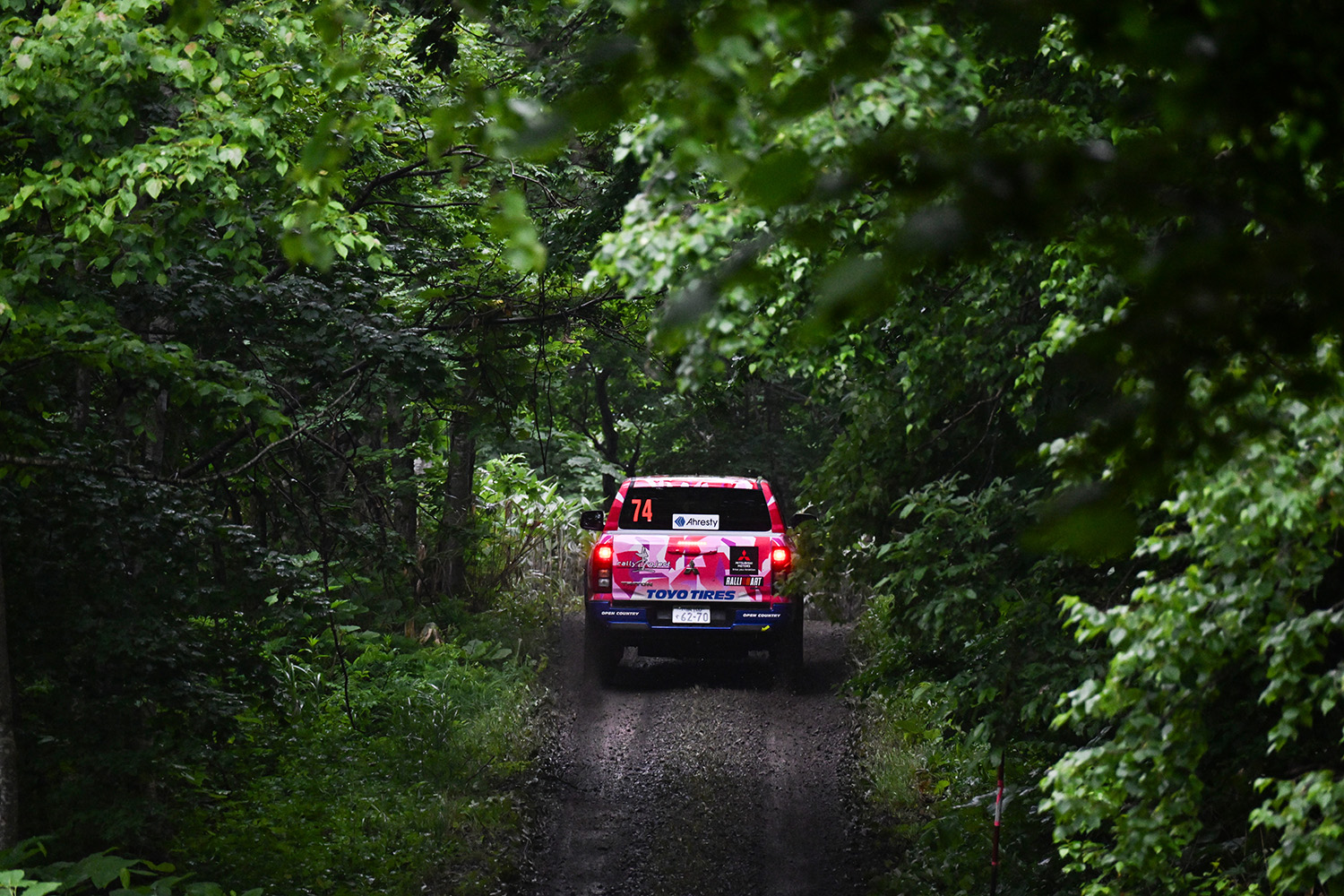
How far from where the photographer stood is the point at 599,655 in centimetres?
1220

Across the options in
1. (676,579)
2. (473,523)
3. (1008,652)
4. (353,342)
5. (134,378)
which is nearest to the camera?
(1008,652)

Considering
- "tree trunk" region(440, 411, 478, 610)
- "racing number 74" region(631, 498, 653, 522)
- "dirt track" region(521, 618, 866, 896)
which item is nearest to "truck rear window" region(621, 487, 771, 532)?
"racing number 74" region(631, 498, 653, 522)

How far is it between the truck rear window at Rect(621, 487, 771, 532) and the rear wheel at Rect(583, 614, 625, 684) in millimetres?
1078

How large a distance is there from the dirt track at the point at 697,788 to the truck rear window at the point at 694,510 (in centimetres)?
168

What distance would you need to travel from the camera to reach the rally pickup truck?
37.4 feet

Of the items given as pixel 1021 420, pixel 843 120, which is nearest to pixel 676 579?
pixel 1021 420

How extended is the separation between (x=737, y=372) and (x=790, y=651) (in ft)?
15.1

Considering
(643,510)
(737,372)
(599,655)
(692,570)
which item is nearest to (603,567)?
(643,510)

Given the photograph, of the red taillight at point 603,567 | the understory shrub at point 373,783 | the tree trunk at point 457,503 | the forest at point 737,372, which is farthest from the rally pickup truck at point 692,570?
the tree trunk at point 457,503

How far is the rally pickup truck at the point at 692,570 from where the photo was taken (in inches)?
449

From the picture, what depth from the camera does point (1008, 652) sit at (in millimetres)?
5773

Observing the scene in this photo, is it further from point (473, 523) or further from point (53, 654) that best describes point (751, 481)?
point (53, 654)

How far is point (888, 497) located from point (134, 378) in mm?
4274

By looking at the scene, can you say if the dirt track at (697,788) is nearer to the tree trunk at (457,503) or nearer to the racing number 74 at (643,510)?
the racing number 74 at (643,510)
